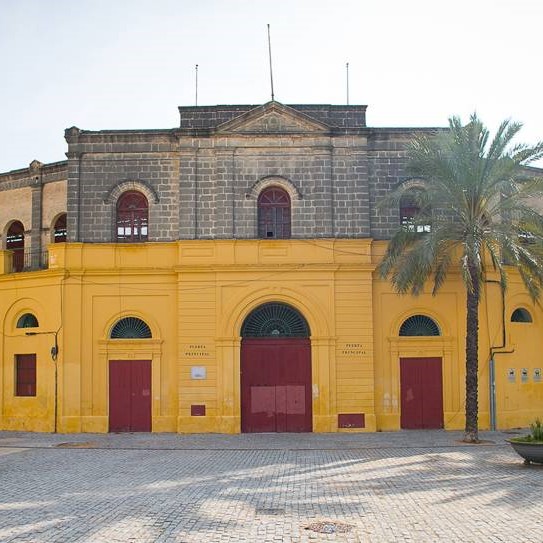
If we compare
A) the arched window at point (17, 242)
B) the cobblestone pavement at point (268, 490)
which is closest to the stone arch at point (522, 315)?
the cobblestone pavement at point (268, 490)

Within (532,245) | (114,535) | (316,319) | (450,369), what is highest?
(532,245)

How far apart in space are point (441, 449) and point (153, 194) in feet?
39.5

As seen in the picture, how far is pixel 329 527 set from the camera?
11.9 m

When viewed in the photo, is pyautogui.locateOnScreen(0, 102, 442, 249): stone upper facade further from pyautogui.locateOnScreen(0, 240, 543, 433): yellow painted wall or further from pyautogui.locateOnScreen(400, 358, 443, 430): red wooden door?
pyautogui.locateOnScreen(400, 358, 443, 430): red wooden door

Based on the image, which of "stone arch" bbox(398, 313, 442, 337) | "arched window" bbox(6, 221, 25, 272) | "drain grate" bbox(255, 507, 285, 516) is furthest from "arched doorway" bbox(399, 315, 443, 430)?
"arched window" bbox(6, 221, 25, 272)

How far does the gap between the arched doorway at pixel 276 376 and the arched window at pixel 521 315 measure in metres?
7.14

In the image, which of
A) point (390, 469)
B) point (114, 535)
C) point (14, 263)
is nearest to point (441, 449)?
point (390, 469)

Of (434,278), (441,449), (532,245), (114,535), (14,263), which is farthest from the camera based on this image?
(14,263)

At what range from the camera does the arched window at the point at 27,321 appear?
27.3 m

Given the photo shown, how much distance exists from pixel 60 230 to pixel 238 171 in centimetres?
684

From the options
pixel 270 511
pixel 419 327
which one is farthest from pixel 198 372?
pixel 270 511

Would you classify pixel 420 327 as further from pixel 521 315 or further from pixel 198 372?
pixel 198 372

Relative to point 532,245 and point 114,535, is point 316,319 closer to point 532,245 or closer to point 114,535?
point 532,245

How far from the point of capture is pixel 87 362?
25.8m
